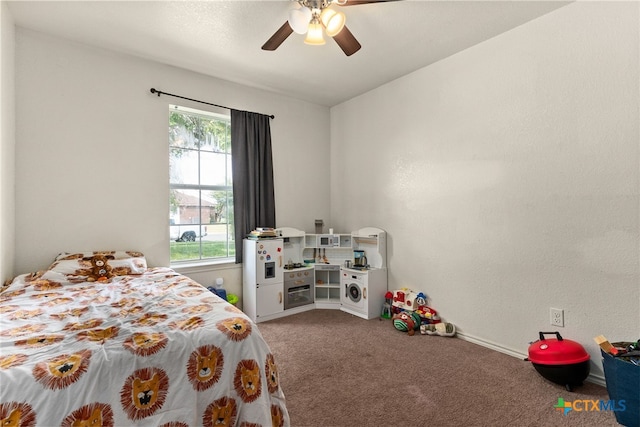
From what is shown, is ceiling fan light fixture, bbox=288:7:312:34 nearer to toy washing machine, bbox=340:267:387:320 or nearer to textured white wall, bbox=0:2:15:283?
textured white wall, bbox=0:2:15:283

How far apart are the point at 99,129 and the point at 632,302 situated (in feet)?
14.4

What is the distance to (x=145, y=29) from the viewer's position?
2.51m

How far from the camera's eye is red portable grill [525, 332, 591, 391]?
6.45 ft

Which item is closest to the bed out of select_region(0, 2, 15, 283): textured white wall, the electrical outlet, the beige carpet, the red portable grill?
the beige carpet

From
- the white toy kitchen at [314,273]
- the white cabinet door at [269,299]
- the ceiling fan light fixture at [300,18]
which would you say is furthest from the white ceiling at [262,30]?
the white cabinet door at [269,299]

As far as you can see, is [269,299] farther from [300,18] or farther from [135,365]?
[300,18]

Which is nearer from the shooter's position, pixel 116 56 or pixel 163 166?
pixel 116 56

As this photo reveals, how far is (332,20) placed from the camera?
1989 mm

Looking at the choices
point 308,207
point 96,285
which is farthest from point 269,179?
point 96,285

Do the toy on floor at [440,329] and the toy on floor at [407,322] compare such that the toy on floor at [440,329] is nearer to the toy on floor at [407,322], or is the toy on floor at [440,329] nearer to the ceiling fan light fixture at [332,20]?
the toy on floor at [407,322]

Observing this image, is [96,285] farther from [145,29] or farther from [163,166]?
[145,29]

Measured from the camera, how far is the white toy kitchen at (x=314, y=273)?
340cm

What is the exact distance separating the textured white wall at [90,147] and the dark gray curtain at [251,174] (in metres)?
0.45

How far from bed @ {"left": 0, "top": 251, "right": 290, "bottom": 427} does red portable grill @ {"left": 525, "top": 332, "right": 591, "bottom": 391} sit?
5.77ft
